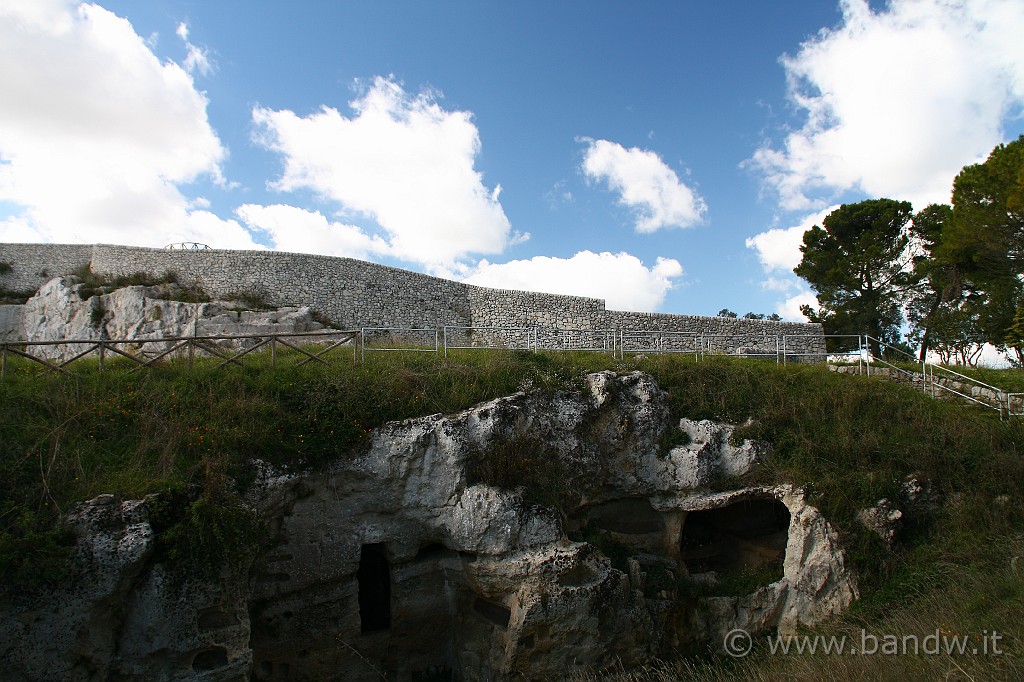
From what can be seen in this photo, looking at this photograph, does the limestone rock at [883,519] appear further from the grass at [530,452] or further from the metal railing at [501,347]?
the metal railing at [501,347]

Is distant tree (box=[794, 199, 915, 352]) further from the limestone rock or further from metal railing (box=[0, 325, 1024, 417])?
the limestone rock

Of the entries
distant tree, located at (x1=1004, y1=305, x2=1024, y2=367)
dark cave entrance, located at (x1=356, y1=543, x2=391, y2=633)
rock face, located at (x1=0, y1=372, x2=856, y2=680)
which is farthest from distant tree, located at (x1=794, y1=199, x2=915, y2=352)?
dark cave entrance, located at (x1=356, y1=543, x2=391, y2=633)

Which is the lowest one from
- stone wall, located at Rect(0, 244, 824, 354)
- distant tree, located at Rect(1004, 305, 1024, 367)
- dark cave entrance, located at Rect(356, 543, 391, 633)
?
dark cave entrance, located at Rect(356, 543, 391, 633)

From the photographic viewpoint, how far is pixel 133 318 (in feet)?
64.0

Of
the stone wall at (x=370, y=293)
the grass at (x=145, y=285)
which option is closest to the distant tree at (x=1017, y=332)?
the stone wall at (x=370, y=293)

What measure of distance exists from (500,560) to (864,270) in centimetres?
2512

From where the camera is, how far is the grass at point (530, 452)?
7.37 m

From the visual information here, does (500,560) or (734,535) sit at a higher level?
(500,560)

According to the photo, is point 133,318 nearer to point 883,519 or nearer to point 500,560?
point 500,560

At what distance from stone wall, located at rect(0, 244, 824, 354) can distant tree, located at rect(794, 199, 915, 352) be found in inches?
190

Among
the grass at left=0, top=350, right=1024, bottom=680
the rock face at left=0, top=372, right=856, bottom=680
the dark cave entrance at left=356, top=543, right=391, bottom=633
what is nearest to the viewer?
the grass at left=0, top=350, right=1024, bottom=680

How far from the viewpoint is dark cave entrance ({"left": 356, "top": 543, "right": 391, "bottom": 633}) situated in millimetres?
10289

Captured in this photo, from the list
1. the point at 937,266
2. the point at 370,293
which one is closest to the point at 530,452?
the point at 370,293

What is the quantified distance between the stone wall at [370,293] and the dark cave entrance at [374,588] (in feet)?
42.8
